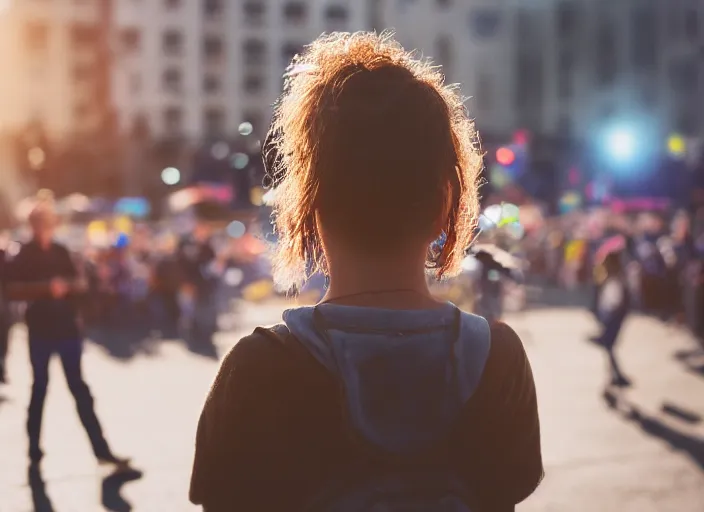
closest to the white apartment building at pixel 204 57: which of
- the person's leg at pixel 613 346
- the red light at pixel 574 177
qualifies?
the red light at pixel 574 177

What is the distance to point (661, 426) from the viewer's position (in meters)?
8.22

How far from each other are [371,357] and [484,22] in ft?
186

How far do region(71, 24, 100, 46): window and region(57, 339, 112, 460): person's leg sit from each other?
5041 centimetres

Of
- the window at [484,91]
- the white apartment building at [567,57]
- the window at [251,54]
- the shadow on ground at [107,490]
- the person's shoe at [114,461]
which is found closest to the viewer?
the shadow on ground at [107,490]

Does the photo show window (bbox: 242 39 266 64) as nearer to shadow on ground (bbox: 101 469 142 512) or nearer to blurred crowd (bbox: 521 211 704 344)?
blurred crowd (bbox: 521 211 704 344)

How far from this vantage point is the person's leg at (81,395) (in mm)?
6715

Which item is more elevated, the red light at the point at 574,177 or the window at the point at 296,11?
→ the window at the point at 296,11

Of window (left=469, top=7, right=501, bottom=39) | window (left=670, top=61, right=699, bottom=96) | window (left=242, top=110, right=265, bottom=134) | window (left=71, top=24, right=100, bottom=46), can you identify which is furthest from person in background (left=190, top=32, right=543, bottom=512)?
window (left=469, top=7, right=501, bottom=39)

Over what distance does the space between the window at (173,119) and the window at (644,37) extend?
1085 inches

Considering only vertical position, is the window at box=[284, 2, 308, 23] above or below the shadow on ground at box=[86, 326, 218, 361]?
above

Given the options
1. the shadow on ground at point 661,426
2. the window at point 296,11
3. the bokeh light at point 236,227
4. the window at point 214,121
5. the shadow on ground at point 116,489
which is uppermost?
the window at point 296,11

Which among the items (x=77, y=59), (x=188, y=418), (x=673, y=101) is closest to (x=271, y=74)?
(x=77, y=59)

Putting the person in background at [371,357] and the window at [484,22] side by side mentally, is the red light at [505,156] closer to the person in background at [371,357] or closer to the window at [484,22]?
the person in background at [371,357]

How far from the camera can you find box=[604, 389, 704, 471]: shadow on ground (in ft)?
24.1
